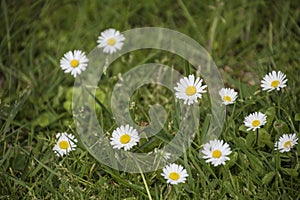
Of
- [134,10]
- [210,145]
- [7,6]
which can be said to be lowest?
[210,145]

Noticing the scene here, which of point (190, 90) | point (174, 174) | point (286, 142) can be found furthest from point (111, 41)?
point (286, 142)

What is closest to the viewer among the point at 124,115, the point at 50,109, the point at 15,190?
the point at 15,190

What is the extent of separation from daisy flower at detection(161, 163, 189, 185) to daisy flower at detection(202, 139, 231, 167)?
0.08 metres

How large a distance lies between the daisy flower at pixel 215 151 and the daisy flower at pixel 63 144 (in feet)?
1.41

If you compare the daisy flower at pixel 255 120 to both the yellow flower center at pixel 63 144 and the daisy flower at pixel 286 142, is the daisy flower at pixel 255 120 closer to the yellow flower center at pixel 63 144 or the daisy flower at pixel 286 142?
the daisy flower at pixel 286 142

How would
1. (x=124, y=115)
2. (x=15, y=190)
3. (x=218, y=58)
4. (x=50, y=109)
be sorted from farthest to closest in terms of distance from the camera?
(x=218, y=58) → (x=50, y=109) → (x=124, y=115) → (x=15, y=190)

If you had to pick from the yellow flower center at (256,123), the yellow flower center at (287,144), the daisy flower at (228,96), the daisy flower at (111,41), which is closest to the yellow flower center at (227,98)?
the daisy flower at (228,96)

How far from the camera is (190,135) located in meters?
1.71

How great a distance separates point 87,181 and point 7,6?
1107 mm

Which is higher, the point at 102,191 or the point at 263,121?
the point at 263,121

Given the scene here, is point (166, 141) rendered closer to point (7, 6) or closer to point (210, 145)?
point (210, 145)

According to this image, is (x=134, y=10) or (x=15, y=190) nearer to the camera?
(x=15, y=190)

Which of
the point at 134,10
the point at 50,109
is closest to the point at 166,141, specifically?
the point at 50,109

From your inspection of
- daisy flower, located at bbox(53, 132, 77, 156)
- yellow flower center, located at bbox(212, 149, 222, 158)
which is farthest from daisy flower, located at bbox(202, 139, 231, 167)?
daisy flower, located at bbox(53, 132, 77, 156)
